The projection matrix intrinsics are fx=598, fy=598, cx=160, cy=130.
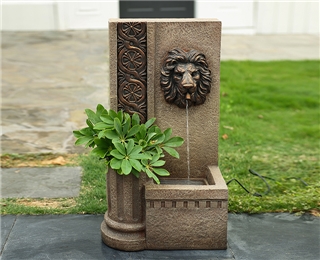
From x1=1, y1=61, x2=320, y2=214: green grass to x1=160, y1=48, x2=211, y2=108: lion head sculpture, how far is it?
1.18 m

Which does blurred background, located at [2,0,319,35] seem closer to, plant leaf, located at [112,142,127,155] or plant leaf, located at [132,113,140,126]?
plant leaf, located at [132,113,140,126]

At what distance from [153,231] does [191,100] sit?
3.19 feet

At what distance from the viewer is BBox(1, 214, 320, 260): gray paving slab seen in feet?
13.8

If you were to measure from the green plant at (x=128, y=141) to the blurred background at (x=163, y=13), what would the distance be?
27.1 ft

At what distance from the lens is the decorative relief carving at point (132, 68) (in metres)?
4.12

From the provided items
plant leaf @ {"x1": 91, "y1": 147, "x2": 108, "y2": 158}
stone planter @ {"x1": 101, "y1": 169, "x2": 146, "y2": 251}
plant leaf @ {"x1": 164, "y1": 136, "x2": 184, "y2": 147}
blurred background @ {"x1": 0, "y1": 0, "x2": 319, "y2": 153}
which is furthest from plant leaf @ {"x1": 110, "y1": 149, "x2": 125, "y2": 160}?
blurred background @ {"x1": 0, "y1": 0, "x2": 319, "y2": 153}

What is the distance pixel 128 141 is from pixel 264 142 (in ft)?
9.76

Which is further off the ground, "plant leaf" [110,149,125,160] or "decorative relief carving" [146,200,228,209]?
"plant leaf" [110,149,125,160]

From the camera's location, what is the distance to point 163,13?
12523mm

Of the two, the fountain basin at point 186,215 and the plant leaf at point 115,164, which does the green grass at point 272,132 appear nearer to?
the fountain basin at point 186,215

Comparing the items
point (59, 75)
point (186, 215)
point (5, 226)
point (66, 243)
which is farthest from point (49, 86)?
point (186, 215)

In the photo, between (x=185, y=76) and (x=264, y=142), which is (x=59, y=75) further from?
(x=185, y=76)

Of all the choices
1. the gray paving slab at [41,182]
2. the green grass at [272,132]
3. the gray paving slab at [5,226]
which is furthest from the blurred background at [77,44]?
the gray paving slab at [5,226]

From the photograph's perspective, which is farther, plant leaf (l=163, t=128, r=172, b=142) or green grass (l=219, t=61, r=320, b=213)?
green grass (l=219, t=61, r=320, b=213)
